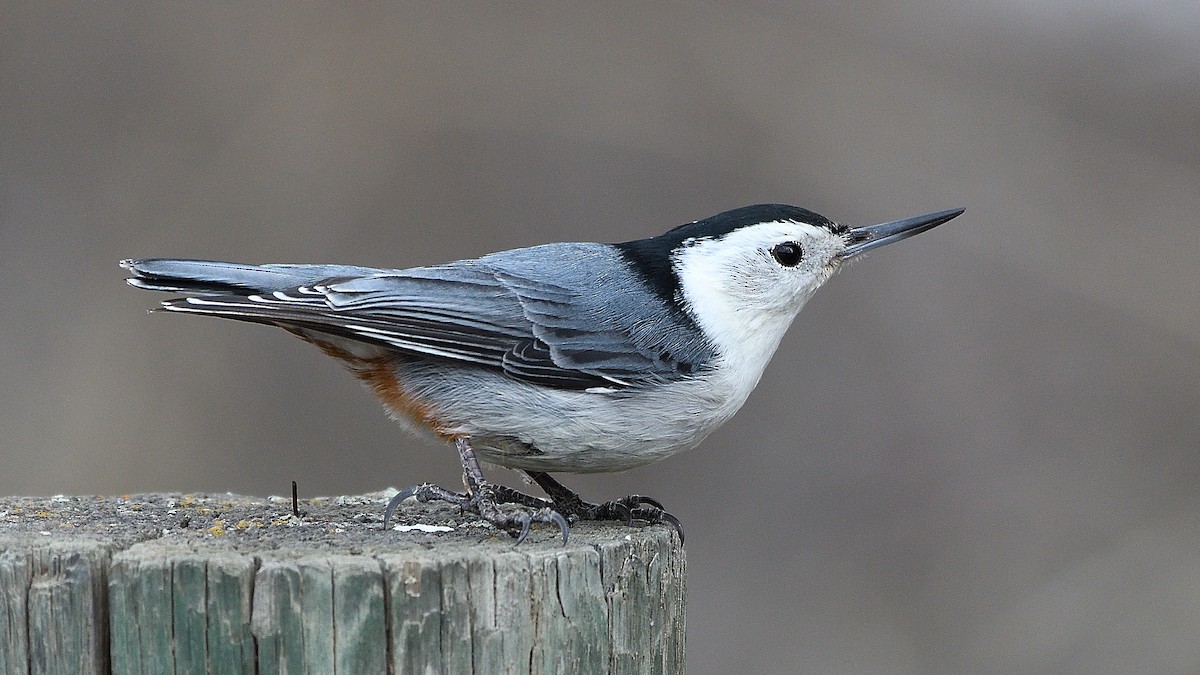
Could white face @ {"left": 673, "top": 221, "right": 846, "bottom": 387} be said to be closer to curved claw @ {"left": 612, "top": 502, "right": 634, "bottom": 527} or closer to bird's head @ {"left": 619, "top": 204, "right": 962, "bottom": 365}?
bird's head @ {"left": 619, "top": 204, "right": 962, "bottom": 365}

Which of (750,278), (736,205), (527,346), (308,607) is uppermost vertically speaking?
(736,205)

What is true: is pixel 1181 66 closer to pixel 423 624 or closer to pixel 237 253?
pixel 237 253

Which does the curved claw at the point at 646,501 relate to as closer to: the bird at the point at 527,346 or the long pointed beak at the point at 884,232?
the bird at the point at 527,346

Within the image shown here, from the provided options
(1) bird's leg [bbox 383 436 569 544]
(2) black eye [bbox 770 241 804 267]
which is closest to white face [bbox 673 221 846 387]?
(2) black eye [bbox 770 241 804 267]

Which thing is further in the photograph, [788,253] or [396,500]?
[788,253]

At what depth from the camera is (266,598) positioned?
2201 mm

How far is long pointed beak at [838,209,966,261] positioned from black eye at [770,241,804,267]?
0.65 feet

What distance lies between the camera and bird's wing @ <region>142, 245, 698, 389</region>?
3.12 metres

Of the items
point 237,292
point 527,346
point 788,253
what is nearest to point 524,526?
point 527,346

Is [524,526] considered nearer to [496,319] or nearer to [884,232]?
[496,319]

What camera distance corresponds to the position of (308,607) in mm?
2201

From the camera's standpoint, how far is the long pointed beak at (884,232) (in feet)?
12.3

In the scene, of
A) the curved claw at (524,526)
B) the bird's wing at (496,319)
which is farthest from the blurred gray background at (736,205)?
the curved claw at (524,526)

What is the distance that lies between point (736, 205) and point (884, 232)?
10.0 ft
